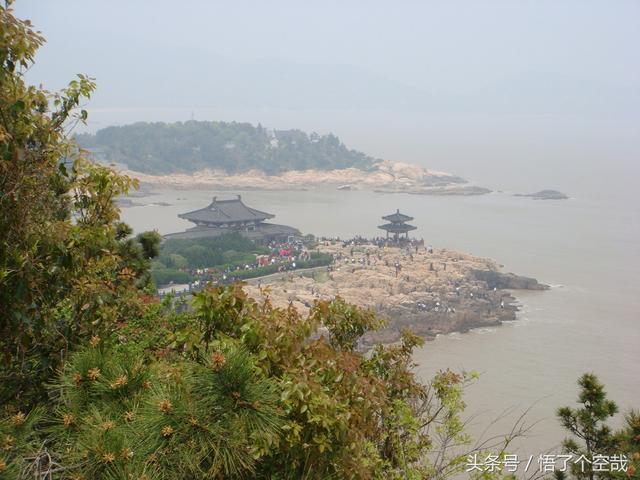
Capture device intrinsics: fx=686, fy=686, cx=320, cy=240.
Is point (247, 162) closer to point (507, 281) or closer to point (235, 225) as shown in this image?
point (235, 225)

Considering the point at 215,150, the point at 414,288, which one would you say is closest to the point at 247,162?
the point at 215,150

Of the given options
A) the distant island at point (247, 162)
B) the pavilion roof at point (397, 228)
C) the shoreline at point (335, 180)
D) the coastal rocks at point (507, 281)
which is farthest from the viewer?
the distant island at point (247, 162)

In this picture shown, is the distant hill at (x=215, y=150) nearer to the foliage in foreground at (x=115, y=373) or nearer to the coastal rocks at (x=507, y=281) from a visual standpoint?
the coastal rocks at (x=507, y=281)

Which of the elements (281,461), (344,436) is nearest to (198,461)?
(281,461)

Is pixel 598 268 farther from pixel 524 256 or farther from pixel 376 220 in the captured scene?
pixel 376 220

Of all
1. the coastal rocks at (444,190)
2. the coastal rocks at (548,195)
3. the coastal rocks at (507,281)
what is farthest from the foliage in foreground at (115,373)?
the coastal rocks at (444,190)

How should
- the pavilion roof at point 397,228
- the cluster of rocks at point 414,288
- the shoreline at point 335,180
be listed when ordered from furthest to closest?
the shoreline at point 335,180 → the pavilion roof at point 397,228 → the cluster of rocks at point 414,288
